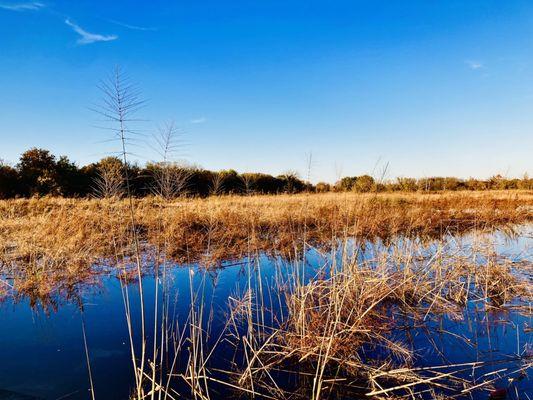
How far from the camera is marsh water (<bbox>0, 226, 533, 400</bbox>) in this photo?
140 inches

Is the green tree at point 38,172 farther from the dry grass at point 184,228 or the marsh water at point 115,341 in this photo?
the marsh water at point 115,341

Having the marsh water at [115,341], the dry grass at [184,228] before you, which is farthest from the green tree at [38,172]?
the marsh water at [115,341]

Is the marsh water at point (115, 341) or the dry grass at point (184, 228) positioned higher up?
the dry grass at point (184, 228)

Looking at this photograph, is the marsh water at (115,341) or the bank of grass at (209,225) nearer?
the marsh water at (115,341)

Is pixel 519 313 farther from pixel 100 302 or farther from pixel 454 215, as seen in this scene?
pixel 454 215

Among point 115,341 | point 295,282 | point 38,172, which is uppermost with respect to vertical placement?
point 38,172

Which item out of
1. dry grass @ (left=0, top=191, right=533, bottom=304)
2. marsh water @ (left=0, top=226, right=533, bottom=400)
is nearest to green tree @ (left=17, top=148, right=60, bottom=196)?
dry grass @ (left=0, top=191, right=533, bottom=304)

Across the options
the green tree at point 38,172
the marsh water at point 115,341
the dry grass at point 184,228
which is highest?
the green tree at point 38,172

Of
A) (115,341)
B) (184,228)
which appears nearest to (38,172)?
(184,228)

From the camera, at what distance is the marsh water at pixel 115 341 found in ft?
11.7

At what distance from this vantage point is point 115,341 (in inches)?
178

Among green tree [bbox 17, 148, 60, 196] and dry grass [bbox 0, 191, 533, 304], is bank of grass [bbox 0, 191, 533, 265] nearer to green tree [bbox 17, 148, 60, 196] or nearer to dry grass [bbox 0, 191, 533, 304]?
dry grass [bbox 0, 191, 533, 304]

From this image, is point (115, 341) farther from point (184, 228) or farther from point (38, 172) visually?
point (38, 172)

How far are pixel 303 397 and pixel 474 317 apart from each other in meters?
3.32
